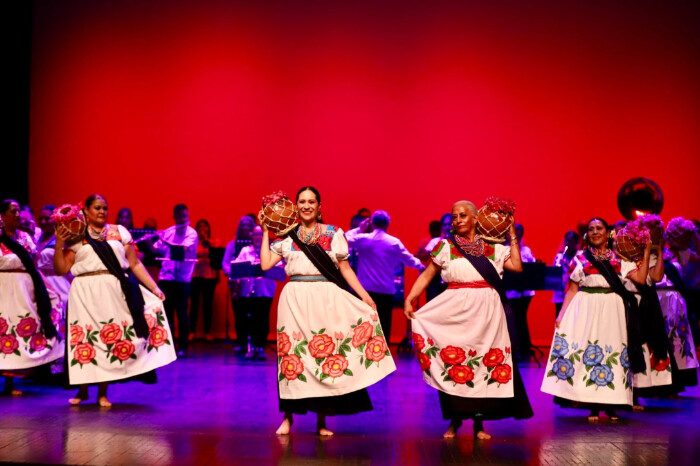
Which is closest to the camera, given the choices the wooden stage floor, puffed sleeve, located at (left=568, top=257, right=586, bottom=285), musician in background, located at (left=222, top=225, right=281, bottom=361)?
the wooden stage floor

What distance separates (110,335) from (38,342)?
107cm

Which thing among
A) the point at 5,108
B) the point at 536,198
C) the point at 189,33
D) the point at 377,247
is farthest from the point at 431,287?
the point at 5,108

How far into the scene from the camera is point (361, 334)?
17.4 feet

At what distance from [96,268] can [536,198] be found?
282 inches

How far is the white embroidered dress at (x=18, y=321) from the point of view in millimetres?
6797

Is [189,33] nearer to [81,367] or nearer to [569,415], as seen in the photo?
[81,367]

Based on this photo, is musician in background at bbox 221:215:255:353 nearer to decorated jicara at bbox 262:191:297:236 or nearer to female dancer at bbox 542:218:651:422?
decorated jicara at bbox 262:191:297:236

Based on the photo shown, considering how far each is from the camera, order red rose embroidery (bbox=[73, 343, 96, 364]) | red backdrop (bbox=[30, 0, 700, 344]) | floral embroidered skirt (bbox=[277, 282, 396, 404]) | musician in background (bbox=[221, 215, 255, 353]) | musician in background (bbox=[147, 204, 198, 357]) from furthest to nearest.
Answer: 1. red backdrop (bbox=[30, 0, 700, 344])
2. musician in background (bbox=[147, 204, 198, 357])
3. musician in background (bbox=[221, 215, 255, 353])
4. red rose embroidery (bbox=[73, 343, 96, 364])
5. floral embroidered skirt (bbox=[277, 282, 396, 404])

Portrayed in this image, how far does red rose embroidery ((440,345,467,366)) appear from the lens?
207 inches

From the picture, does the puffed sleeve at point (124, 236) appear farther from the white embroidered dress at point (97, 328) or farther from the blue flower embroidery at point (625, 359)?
the blue flower embroidery at point (625, 359)

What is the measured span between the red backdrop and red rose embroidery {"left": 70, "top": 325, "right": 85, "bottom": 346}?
233 inches

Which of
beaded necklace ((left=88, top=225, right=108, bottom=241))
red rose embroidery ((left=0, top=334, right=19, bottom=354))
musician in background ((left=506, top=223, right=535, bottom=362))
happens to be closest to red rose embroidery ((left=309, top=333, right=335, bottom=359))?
beaded necklace ((left=88, top=225, right=108, bottom=241))

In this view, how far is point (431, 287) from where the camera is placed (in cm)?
960

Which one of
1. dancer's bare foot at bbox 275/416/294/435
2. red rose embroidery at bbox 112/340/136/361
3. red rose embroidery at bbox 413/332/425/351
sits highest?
red rose embroidery at bbox 413/332/425/351
